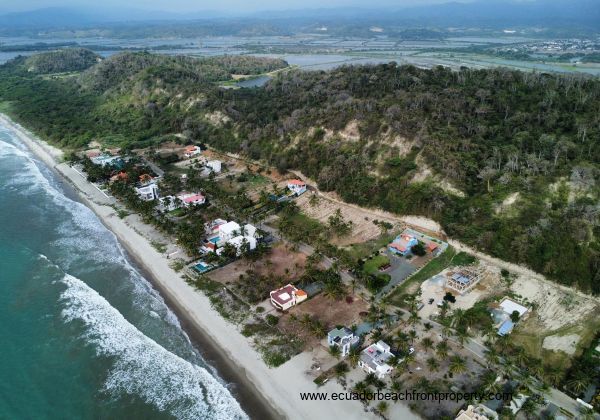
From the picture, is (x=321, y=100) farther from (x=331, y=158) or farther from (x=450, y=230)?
(x=450, y=230)

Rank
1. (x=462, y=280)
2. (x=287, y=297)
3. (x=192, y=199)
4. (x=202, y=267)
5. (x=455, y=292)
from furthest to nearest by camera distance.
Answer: (x=192, y=199) → (x=202, y=267) → (x=462, y=280) → (x=455, y=292) → (x=287, y=297)

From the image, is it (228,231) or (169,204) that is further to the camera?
(169,204)

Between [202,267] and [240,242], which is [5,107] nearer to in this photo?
[240,242]

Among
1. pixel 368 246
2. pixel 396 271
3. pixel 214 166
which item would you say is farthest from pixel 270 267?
pixel 214 166

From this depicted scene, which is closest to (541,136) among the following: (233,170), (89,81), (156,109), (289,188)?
(289,188)

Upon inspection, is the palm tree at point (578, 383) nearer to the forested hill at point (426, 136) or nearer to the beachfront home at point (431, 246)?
the forested hill at point (426, 136)

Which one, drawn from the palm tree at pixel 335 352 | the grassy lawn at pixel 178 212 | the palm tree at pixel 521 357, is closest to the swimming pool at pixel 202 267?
the grassy lawn at pixel 178 212

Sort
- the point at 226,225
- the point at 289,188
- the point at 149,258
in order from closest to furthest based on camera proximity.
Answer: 1. the point at 149,258
2. the point at 226,225
3. the point at 289,188
